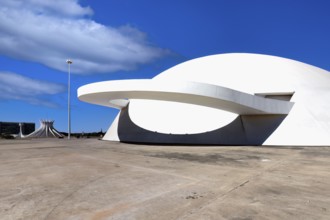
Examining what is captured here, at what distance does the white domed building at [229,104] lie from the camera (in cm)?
1853

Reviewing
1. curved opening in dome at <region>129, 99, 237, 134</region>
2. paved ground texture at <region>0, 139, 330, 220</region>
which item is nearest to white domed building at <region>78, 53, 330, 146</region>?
curved opening in dome at <region>129, 99, 237, 134</region>

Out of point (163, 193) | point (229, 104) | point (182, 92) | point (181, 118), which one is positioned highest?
point (182, 92)

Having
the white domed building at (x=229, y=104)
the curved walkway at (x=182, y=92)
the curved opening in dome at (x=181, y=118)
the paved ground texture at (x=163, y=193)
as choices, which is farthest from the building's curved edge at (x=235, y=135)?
the paved ground texture at (x=163, y=193)

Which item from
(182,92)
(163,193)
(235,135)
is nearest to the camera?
(163,193)

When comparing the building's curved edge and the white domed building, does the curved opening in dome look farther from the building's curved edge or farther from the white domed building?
the building's curved edge

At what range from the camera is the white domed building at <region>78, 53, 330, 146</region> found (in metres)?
18.5

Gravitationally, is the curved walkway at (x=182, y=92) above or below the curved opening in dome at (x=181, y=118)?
above

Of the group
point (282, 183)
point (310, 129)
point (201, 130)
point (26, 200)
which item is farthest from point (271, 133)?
point (26, 200)

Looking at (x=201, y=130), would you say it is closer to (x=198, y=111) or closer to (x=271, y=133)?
(x=198, y=111)

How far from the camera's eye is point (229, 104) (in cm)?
1950

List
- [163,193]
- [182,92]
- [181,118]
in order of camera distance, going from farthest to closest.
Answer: [181,118] → [182,92] → [163,193]

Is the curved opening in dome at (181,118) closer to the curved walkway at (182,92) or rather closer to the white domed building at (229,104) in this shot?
the white domed building at (229,104)

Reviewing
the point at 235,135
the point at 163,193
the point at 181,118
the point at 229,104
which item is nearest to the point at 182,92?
the point at 229,104

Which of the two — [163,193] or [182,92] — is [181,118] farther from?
[163,193]
